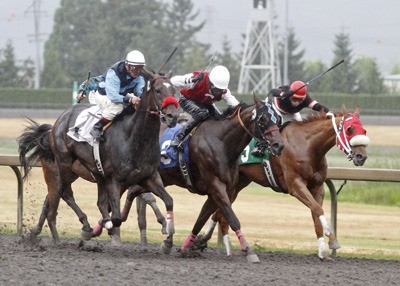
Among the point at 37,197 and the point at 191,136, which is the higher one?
the point at 191,136

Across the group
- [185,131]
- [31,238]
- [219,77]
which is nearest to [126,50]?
[31,238]

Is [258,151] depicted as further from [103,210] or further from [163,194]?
[103,210]

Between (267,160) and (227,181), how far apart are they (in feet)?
2.54

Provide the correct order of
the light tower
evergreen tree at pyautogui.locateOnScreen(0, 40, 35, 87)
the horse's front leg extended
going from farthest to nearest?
the light tower < evergreen tree at pyautogui.locateOnScreen(0, 40, 35, 87) < the horse's front leg extended

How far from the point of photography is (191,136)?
11.6 m

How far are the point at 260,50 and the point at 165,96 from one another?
2468 inches

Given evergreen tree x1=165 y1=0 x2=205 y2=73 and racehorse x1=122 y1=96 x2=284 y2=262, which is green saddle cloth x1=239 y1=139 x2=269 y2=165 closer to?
racehorse x1=122 y1=96 x2=284 y2=262

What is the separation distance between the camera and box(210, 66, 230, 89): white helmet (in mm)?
11266

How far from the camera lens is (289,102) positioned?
472 inches

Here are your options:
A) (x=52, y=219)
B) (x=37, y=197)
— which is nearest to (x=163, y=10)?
(x=37, y=197)

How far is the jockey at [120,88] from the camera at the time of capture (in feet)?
36.6

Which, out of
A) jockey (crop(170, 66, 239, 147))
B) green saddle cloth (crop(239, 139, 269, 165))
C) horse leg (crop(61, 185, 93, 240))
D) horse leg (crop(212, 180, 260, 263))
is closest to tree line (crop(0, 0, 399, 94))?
horse leg (crop(61, 185, 93, 240))

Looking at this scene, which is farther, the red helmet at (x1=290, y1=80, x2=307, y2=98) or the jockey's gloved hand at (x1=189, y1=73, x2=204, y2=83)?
the red helmet at (x1=290, y1=80, x2=307, y2=98)

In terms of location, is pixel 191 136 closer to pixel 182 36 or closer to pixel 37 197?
pixel 37 197
